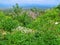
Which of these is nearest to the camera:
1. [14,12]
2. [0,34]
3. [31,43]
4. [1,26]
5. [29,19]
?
[31,43]

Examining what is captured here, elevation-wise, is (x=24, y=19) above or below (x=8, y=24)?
below

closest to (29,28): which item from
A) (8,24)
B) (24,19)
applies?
(8,24)

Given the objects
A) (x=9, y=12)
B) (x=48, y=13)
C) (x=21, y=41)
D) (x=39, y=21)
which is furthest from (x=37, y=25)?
(x=21, y=41)

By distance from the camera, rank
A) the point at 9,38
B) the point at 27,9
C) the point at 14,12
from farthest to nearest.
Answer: the point at 27,9, the point at 14,12, the point at 9,38

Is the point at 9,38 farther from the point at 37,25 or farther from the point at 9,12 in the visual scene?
the point at 9,12

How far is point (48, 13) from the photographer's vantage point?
11844mm

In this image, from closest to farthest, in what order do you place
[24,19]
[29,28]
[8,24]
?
1. [8,24]
2. [29,28]
3. [24,19]

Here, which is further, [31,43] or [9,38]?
[9,38]

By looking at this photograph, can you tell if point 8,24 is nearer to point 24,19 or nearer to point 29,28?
point 29,28

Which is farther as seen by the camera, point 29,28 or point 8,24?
point 29,28

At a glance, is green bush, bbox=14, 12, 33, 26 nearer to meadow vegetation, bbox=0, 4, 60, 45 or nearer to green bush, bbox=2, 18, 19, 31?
meadow vegetation, bbox=0, 4, 60, 45

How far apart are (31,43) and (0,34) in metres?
1.50

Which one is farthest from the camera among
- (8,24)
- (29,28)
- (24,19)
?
(24,19)

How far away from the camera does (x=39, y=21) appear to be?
11.0 meters
